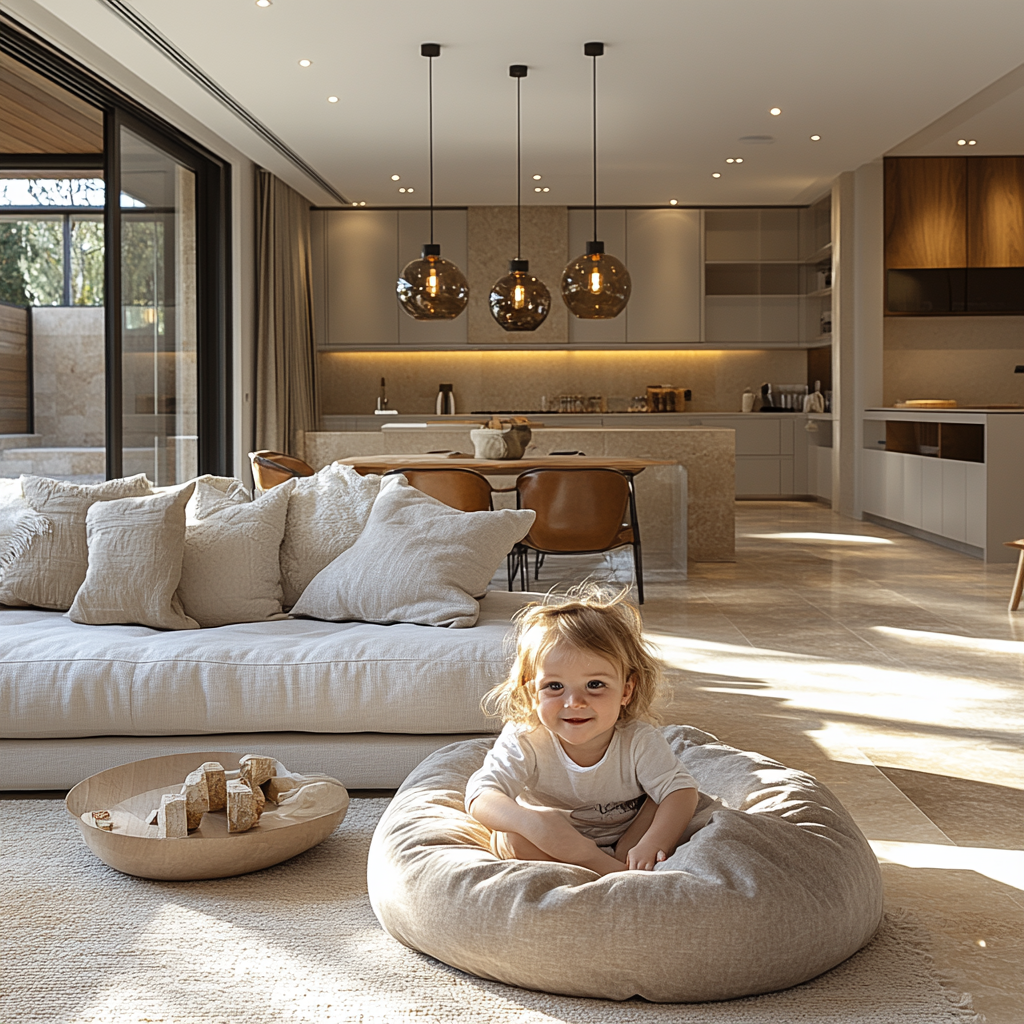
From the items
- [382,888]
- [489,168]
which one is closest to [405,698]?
[382,888]

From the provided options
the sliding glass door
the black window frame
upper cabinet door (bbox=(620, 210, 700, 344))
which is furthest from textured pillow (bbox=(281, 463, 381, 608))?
upper cabinet door (bbox=(620, 210, 700, 344))

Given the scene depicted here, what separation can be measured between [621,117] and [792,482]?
4825 millimetres

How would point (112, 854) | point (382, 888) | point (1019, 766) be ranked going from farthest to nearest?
point (1019, 766) < point (112, 854) < point (382, 888)

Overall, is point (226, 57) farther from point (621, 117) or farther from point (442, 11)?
point (621, 117)

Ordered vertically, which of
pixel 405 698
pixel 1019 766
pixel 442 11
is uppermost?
pixel 442 11

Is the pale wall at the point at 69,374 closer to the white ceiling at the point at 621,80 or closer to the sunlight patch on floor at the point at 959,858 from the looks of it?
the white ceiling at the point at 621,80

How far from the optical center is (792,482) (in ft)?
36.6

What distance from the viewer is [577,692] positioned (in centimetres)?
198

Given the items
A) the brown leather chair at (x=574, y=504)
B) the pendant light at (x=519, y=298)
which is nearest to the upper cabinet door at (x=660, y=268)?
the pendant light at (x=519, y=298)

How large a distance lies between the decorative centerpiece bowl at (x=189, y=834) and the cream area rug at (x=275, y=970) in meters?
0.05

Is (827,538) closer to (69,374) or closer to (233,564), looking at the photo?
(69,374)

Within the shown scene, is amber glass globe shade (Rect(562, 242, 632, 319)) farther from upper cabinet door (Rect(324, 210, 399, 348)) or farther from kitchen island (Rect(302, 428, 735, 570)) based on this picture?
upper cabinet door (Rect(324, 210, 399, 348))

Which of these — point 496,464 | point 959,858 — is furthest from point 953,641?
point 959,858

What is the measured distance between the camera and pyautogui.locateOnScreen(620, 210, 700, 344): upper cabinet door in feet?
35.9
